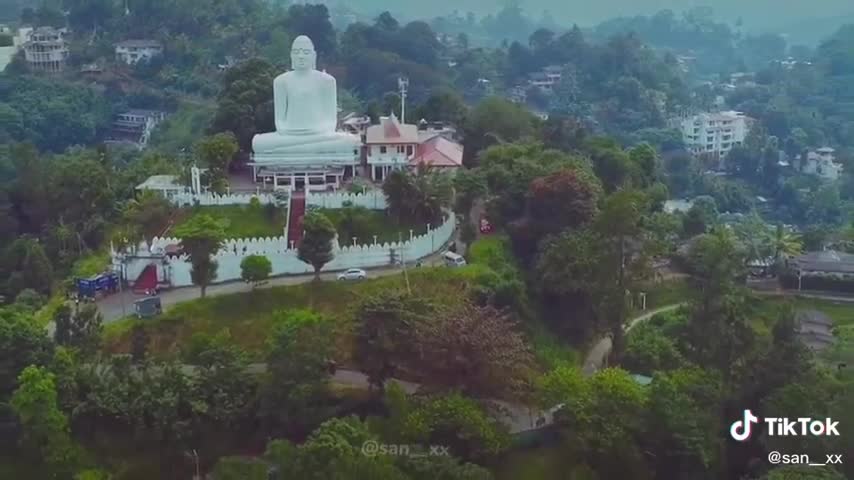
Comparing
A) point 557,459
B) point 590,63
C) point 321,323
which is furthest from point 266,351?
point 590,63

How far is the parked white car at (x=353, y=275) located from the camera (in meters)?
27.3

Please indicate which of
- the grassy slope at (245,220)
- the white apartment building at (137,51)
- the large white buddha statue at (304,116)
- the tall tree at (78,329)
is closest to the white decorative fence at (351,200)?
the grassy slope at (245,220)

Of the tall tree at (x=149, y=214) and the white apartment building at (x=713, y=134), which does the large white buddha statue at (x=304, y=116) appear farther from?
the white apartment building at (x=713, y=134)

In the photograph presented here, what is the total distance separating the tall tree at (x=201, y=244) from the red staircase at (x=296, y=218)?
2754 mm

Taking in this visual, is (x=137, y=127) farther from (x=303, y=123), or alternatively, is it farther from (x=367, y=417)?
(x=367, y=417)

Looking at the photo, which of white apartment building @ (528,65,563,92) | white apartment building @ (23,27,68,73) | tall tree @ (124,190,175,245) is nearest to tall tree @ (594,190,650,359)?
tall tree @ (124,190,175,245)

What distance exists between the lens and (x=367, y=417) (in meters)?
22.6

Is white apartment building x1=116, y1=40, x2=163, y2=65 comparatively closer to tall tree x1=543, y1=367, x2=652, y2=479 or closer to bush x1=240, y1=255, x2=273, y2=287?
bush x1=240, y1=255, x2=273, y2=287

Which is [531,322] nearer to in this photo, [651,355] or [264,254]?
[651,355]

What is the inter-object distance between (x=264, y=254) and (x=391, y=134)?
24.7ft

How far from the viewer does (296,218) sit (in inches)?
1166

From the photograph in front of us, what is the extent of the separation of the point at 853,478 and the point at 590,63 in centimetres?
6568

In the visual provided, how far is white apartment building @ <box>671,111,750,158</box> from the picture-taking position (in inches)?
2788

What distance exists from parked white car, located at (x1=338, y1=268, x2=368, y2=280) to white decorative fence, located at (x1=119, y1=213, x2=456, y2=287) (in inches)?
25.2
